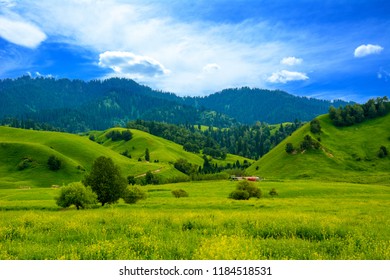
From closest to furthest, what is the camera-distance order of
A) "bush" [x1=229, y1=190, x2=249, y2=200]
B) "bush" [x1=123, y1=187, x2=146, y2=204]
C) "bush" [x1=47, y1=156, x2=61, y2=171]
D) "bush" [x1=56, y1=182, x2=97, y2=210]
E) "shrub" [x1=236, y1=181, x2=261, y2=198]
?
"bush" [x1=56, y1=182, x2=97, y2=210]
"bush" [x1=123, y1=187, x2=146, y2=204]
"bush" [x1=229, y1=190, x2=249, y2=200]
"shrub" [x1=236, y1=181, x2=261, y2=198]
"bush" [x1=47, y1=156, x2=61, y2=171]

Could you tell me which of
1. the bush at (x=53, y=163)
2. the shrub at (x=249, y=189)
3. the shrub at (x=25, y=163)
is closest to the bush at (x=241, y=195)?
the shrub at (x=249, y=189)

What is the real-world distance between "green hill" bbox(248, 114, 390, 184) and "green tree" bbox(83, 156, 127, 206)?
117 meters

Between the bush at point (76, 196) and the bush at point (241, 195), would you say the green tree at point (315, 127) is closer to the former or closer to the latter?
the bush at point (241, 195)

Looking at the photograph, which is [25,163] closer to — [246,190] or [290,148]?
[246,190]

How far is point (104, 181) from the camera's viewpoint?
168 ft

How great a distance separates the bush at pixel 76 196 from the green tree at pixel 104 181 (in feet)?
17.0

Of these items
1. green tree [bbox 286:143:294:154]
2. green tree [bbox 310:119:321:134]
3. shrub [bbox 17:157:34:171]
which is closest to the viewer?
shrub [bbox 17:157:34:171]

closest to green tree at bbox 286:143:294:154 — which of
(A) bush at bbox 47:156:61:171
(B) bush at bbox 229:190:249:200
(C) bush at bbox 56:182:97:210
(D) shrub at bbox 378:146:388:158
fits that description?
(D) shrub at bbox 378:146:388:158

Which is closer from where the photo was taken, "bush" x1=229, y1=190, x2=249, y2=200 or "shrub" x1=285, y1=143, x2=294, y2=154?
"bush" x1=229, y1=190, x2=249, y2=200

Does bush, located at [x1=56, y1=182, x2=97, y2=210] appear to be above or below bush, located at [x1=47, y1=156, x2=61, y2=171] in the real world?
below

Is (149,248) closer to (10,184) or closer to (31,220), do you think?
(31,220)

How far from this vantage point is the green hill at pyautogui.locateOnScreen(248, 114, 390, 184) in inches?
5840

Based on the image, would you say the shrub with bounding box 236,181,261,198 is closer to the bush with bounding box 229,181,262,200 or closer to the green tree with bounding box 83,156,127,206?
the bush with bounding box 229,181,262,200
